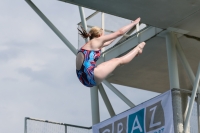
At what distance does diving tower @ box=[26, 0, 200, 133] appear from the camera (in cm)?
1595

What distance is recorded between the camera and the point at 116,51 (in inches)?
774

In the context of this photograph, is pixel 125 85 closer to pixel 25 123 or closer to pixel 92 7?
pixel 25 123

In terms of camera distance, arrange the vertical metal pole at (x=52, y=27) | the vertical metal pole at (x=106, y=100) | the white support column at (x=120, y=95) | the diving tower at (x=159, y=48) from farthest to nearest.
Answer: the vertical metal pole at (x=106, y=100)
the white support column at (x=120, y=95)
the vertical metal pole at (x=52, y=27)
the diving tower at (x=159, y=48)

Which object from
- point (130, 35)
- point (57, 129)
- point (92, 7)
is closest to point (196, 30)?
point (130, 35)

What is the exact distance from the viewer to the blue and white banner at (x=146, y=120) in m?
16.3

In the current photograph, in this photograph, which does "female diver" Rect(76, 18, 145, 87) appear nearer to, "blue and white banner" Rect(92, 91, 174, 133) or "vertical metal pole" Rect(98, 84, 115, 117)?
"blue and white banner" Rect(92, 91, 174, 133)

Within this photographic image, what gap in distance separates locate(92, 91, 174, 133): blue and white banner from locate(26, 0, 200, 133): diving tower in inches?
10.7

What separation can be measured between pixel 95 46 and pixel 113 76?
9008 millimetres

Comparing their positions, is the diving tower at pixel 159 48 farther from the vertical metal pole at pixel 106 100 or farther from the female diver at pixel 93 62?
the female diver at pixel 93 62

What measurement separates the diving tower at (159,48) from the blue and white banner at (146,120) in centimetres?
27

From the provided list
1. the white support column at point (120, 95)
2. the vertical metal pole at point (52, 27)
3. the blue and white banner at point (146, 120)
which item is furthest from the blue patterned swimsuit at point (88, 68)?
the white support column at point (120, 95)

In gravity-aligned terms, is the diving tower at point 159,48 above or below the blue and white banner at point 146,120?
above

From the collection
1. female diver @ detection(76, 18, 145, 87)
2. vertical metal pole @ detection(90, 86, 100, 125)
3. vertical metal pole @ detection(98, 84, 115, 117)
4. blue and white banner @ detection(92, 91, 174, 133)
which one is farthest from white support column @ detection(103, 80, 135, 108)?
female diver @ detection(76, 18, 145, 87)

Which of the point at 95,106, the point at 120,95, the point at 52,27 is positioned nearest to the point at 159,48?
the point at 120,95
